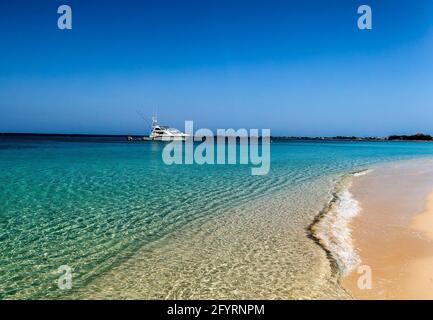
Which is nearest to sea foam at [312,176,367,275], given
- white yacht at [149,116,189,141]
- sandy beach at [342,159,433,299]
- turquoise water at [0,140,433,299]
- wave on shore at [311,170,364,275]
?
wave on shore at [311,170,364,275]

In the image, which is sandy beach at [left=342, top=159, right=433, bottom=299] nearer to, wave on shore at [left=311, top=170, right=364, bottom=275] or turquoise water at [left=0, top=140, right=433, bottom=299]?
wave on shore at [left=311, top=170, right=364, bottom=275]

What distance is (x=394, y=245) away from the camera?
281 inches

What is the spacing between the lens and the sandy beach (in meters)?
5.14

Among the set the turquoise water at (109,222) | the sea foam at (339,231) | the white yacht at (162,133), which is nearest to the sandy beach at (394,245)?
the sea foam at (339,231)

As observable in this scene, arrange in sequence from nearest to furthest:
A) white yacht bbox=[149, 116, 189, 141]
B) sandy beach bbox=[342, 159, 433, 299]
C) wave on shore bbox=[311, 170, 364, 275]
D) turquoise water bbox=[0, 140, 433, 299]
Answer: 1. sandy beach bbox=[342, 159, 433, 299]
2. turquoise water bbox=[0, 140, 433, 299]
3. wave on shore bbox=[311, 170, 364, 275]
4. white yacht bbox=[149, 116, 189, 141]

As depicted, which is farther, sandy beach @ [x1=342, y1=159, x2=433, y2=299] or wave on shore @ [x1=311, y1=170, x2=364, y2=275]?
wave on shore @ [x1=311, y1=170, x2=364, y2=275]

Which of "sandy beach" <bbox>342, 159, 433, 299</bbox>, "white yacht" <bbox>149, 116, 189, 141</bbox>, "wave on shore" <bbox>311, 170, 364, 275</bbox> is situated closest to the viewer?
"sandy beach" <bbox>342, 159, 433, 299</bbox>

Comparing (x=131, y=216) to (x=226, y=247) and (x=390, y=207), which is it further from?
(x=390, y=207)

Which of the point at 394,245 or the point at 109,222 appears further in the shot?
the point at 109,222

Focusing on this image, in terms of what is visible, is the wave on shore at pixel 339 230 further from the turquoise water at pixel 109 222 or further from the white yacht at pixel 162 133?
the white yacht at pixel 162 133

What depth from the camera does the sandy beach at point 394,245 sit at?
5.14m

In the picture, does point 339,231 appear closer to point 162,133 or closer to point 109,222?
point 109,222

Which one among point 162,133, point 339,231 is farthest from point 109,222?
point 162,133
